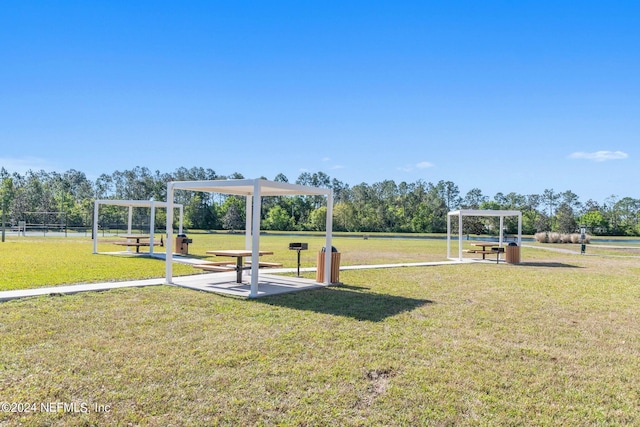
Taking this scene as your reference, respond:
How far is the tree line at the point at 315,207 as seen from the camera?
56.8 meters

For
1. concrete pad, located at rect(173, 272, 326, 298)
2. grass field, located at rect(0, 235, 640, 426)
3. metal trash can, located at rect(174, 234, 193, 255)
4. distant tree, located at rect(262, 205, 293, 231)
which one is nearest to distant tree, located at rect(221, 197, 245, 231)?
distant tree, located at rect(262, 205, 293, 231)

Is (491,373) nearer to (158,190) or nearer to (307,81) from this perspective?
(307,81)

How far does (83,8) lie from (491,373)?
55.2ft

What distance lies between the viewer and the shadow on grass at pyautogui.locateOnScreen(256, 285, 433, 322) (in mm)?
7073

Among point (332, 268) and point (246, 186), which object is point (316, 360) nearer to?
point (246, 186)

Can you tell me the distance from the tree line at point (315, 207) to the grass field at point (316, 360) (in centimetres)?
4242

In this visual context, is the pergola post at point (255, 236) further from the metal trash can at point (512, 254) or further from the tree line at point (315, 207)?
the tree line at point (315, 207)

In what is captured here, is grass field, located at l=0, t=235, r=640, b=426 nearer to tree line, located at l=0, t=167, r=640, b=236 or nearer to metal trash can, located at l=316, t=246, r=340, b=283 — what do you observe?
metal trash can, located at l=316, t=246, r=340, b=283

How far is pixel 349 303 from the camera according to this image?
311 inches

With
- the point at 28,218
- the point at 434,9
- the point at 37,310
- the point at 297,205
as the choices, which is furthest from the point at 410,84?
the point at 28,218

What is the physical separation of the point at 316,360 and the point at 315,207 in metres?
66.6

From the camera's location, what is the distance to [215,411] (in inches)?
135

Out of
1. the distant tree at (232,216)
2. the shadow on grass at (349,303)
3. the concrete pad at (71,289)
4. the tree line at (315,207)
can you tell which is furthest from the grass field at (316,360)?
the distant tree at (232,216)

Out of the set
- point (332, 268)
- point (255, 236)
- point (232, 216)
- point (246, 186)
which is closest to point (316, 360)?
point (255, 236)
